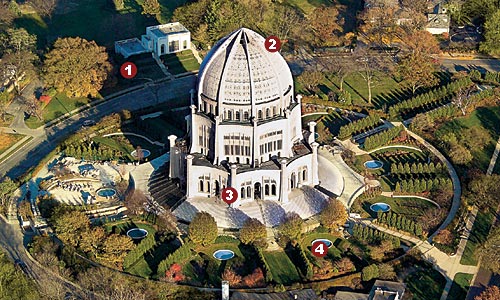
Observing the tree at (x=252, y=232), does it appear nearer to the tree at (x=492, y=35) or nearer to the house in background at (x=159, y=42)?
the house in background at (x=159, y=42)

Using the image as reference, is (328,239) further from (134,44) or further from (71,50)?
(134,44)

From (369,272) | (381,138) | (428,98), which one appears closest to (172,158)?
(381,138)

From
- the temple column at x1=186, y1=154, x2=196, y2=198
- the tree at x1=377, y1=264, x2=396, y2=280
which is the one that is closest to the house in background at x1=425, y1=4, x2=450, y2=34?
the temple column at x1=186, y1=154, x2=196, y2=198

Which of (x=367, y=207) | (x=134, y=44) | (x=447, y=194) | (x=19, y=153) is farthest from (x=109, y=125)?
(x=447, y=194)

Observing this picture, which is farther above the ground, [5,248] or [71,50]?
[71,50]

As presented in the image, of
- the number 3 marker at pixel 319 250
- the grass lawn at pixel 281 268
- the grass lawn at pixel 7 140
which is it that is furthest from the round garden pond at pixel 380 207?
the grass lawn at pixel 7 140

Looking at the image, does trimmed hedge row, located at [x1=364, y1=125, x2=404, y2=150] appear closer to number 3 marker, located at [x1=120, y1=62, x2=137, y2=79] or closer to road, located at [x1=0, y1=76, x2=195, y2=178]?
road, located at [x1=0, y1=76, x2=195, y2=178]

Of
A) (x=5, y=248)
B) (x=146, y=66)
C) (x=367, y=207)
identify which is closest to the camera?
(x=5, y=248)
